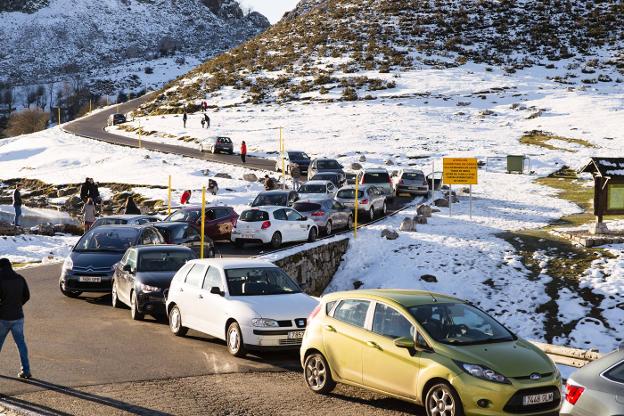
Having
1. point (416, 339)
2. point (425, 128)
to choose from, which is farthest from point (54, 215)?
point (416, 339)

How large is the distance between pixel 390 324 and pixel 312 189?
25643mm

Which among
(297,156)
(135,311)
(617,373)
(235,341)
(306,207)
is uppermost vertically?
(297,156)

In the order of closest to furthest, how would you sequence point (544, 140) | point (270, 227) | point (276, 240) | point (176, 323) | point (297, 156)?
point (176, 323) → point (270, 227) → point (276, 240) → point (297, 156) → point (544, 140)

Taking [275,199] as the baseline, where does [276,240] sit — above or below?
below

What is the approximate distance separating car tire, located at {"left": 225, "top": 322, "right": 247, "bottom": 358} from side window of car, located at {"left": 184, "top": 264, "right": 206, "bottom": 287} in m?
1.51

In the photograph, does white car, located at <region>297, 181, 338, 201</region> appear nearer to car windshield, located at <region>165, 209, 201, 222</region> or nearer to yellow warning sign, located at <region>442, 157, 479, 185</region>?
yellow warning sign, located at <region>442, 157, 479, 185</region>

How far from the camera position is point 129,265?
1742cm

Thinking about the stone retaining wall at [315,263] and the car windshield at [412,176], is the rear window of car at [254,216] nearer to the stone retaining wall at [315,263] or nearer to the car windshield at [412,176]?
the stone retaining wall at [315,263]

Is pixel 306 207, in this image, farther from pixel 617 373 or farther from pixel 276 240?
pixel 617 373

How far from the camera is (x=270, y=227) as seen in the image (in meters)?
27.3

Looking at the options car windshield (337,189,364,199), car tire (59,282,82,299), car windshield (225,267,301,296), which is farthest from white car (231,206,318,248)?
car windshield (225,267,301,296)

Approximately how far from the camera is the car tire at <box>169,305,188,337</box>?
14.9 m

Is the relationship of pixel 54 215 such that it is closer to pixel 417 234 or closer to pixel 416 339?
pixel 417 234

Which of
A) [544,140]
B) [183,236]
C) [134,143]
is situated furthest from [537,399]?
[134,143]
